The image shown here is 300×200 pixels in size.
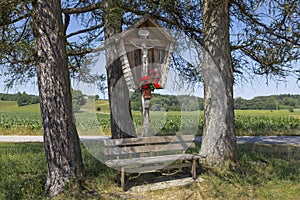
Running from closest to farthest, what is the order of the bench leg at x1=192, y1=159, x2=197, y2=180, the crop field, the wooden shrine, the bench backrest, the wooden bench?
the wooden shrine < the wooden bench < the bench backrest < the crop field < the bench leg at x1=192, y1=159, x2=197, y2=180

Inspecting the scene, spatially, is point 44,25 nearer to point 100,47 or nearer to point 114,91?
point 100,47

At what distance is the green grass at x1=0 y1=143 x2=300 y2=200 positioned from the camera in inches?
173

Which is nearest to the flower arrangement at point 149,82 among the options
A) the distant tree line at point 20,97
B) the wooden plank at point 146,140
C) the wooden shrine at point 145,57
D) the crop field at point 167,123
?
the wooden shrine at point 145,57

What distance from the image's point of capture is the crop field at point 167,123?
5.02 meters

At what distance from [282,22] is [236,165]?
9.79 feet

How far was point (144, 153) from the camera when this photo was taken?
17.0ft

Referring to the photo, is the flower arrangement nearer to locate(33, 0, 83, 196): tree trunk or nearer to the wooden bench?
the wooden bench

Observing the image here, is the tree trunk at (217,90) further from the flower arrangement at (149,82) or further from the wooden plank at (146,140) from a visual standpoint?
the flower arrangement at (149,82)

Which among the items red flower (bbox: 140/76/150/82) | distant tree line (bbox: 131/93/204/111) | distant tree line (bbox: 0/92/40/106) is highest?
red flower (bbox: 140/76/150/82)

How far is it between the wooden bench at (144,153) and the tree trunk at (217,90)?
1.62ft

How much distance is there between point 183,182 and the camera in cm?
503

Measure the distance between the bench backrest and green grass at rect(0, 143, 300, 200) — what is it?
0.53 metres

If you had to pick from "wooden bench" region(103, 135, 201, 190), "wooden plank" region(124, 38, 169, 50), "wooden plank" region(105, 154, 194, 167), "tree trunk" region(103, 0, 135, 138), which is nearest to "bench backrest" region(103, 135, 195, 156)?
"wooden bench" region(103, 135, 201, 190)

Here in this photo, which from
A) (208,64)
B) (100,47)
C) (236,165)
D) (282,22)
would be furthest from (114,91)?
(282,22)
